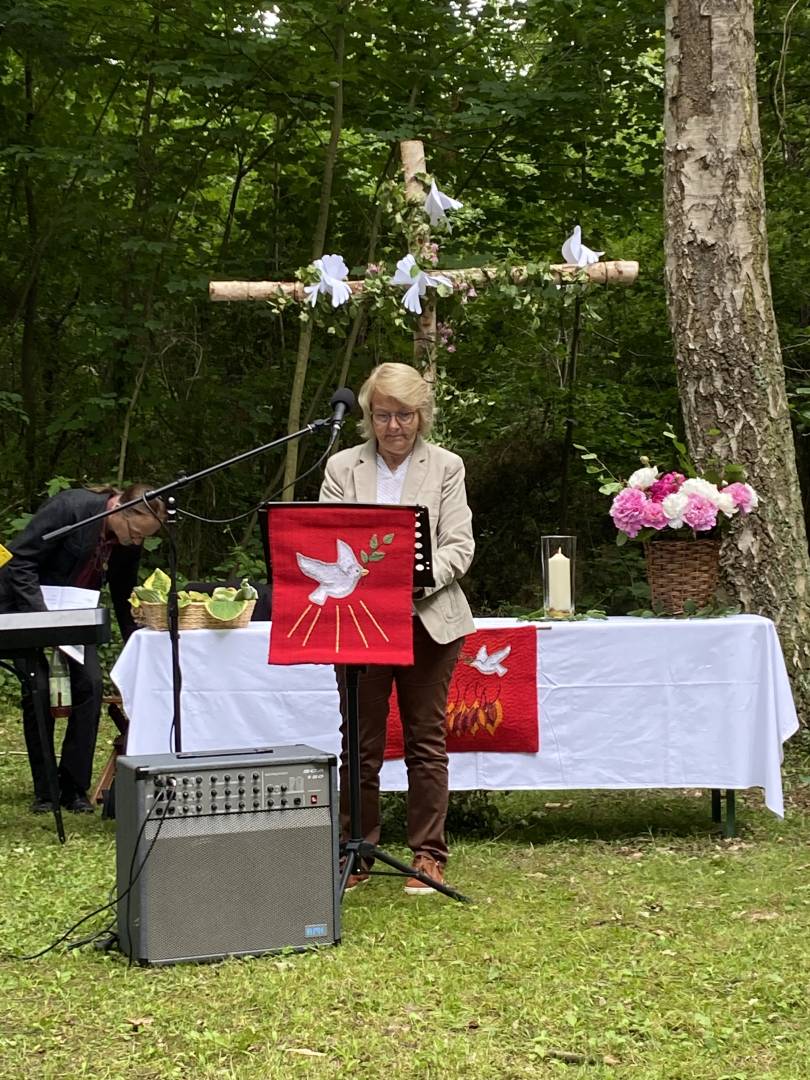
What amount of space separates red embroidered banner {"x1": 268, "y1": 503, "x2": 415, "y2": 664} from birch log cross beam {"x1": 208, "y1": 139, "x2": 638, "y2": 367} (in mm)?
1525

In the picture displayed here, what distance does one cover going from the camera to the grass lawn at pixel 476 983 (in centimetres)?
271

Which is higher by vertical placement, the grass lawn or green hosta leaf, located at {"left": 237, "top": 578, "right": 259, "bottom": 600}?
green hosta leaf, located at {"left": 237, "top": 578, "right": 259, "bottom": 600}

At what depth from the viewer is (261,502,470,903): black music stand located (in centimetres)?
383

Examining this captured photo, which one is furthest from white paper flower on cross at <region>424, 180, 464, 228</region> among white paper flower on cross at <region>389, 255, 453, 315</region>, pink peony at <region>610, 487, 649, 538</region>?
pink peony at <region>610, 487, 649, 538</region>

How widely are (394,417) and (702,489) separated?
1.49 meters

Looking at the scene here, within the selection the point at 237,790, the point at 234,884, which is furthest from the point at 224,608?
the point at 234,884

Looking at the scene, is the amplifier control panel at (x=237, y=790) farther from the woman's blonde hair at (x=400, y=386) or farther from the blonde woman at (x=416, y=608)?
the woman's blonde hair at (x=400, y=386)

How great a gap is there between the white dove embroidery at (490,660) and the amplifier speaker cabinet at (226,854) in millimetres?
1382

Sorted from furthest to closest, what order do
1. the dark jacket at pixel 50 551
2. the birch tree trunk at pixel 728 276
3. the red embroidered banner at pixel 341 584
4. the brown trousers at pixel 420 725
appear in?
the birch tree trunk at pixel 728 276 < the dark jacket at pixel 50 551 < the brown trousers at pixel 420 725 < the red embroidered banner at pixel 341 584

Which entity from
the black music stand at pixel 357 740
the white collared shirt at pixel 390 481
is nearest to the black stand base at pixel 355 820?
the black music stand at pixel 357 740

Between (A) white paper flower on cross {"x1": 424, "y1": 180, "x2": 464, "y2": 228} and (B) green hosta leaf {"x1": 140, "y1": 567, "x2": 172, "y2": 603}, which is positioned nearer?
(B) green hosta leaf {"x1": 140, "y1": 567, "x2": 172, "y2": 603}

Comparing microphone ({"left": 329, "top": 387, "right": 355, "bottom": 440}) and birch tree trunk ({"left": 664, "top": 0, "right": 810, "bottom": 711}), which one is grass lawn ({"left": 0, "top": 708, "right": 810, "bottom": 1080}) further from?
birch tree trunk ({"left": 664, "top": 0, "right": 810, "bottom": 711})

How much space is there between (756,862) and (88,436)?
7.56 metres

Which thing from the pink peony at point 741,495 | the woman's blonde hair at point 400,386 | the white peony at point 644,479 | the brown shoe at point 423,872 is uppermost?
the woman's blonde hair at point 400,386
